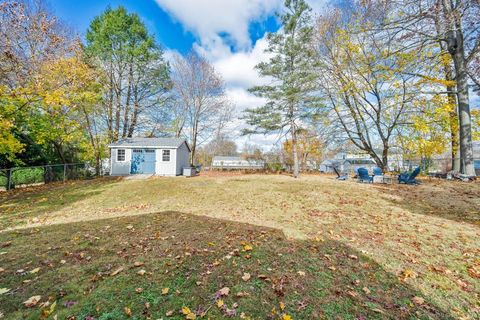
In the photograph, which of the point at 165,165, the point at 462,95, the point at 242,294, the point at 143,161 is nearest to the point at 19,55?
the point at 143,161

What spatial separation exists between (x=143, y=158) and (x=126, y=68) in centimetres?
836

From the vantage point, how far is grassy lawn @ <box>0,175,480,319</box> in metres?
2.28

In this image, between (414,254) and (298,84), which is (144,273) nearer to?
(414,254)

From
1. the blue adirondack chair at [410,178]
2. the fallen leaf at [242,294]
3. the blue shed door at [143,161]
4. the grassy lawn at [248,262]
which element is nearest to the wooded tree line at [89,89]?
the blue shed door at [143,161]

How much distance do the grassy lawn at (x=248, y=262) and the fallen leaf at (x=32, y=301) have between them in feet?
0.16

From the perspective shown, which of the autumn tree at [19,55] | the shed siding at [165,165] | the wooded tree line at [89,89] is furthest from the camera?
the shed siding at [165,165]

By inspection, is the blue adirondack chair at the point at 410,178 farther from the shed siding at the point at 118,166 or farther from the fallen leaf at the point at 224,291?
the shed siding at the point at 118,166

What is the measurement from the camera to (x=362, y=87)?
14547mm

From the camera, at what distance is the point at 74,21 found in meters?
15.9

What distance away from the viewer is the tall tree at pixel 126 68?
17719 mm

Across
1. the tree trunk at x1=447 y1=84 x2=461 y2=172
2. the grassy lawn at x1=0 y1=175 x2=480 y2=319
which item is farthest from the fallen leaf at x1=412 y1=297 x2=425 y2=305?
the tree trunk at x1=447 y1=84 x2=461 y2=172

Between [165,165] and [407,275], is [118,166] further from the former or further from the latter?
[407,275]

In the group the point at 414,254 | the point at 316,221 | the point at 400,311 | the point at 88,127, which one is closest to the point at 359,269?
the point at 400,311

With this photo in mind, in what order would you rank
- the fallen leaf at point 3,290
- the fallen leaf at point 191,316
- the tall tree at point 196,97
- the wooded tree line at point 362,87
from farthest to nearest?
the tall tree at point 196,97 < the wooded tree line at point 362,87 < the fallen leaf at point 3,290 < the fallen leaf at point 191,316
